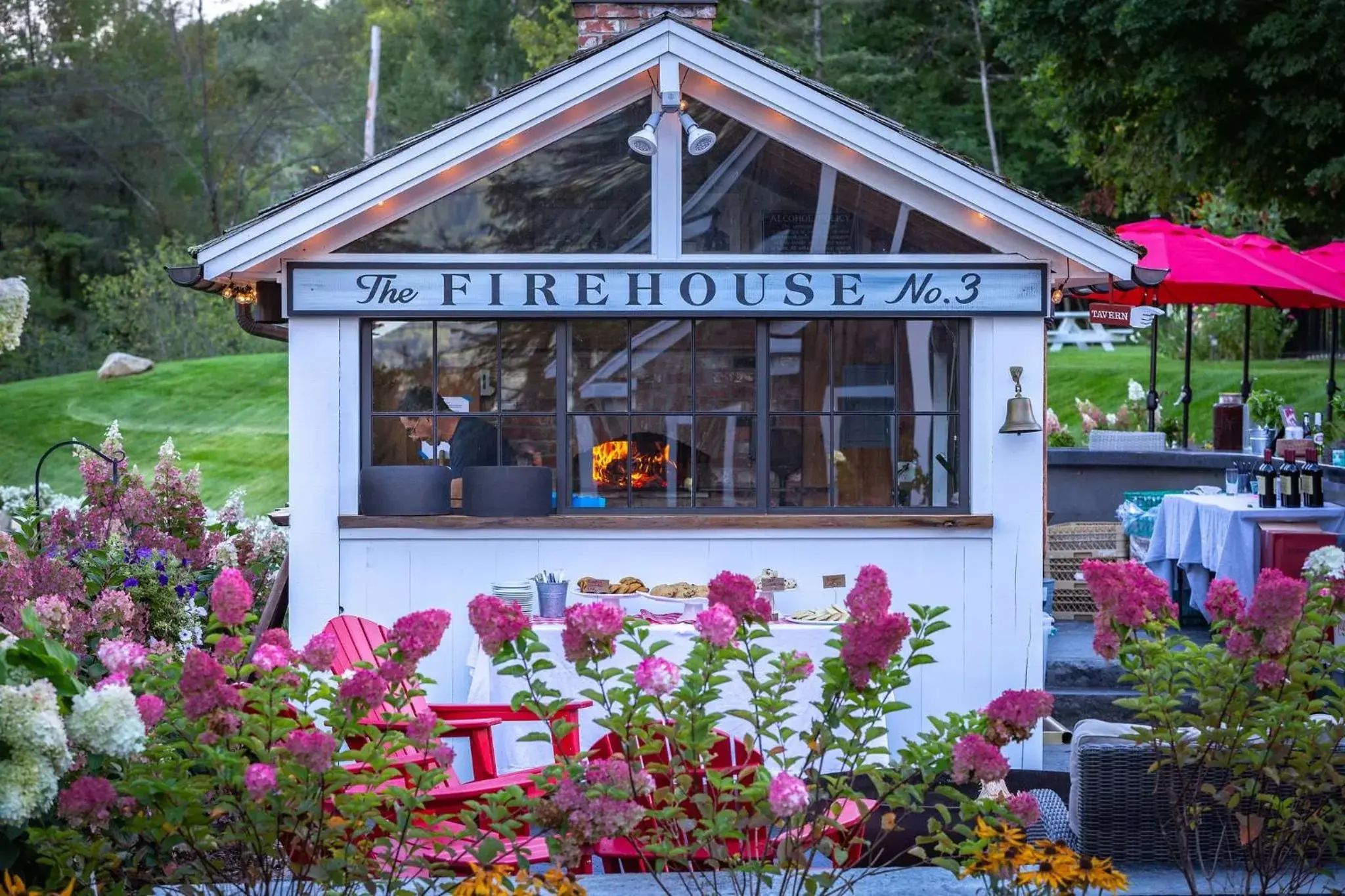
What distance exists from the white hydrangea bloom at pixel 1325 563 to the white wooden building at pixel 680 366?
3.40m

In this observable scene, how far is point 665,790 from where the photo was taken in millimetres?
3906

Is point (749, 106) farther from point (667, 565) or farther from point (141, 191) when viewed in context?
point (141, 191)

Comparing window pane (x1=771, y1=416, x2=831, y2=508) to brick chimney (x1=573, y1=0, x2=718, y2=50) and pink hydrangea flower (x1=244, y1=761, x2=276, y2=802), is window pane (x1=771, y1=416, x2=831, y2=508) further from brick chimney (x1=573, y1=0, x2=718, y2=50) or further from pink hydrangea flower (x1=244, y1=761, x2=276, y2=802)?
pink hydrangea flower (x1=244, y1=761, x2=276, y2=802)

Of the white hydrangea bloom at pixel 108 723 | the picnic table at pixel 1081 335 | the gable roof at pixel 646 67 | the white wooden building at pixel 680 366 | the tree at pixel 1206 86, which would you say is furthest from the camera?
the picnic table at pixel 1081 335

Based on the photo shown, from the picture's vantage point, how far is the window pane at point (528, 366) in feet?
25.9

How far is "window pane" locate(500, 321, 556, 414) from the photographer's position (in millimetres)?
7891

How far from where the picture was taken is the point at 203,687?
12.0 feet

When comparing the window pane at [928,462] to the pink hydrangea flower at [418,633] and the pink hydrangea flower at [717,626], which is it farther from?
the pink hydrangea flower at [418,633]

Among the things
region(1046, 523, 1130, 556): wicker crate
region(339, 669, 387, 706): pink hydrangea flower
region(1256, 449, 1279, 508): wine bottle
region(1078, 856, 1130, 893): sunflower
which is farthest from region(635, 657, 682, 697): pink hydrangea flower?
region(1046, 523, 1130, 556): wicker crate

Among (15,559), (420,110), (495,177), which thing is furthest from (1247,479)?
(420,110)

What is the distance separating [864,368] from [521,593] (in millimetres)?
2114

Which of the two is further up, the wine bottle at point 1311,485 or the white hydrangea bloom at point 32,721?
the wine bottle at point 1311,485

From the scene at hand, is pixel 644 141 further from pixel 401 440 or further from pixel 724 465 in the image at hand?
pixel 401 440

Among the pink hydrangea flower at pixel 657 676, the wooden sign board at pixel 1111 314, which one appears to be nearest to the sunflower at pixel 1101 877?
the pink hydrangea flower at pixel 657 676
